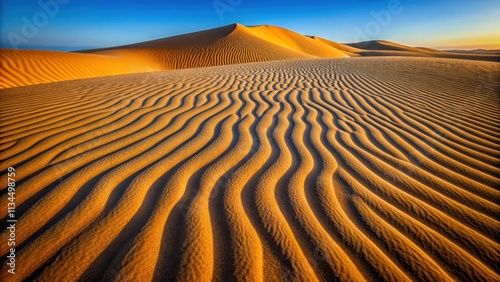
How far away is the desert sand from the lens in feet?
4.00

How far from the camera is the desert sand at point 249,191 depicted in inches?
48.0

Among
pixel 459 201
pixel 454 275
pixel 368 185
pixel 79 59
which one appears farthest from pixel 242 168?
pixel 79 59

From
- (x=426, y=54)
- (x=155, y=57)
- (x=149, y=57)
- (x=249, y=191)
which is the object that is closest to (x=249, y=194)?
(x=249, y=191)

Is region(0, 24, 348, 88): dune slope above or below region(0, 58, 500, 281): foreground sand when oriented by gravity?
below

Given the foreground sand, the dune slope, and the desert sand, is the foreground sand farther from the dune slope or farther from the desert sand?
the dune slope

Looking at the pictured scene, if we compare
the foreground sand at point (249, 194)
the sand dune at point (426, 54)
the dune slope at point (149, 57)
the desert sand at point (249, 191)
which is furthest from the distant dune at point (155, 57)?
the foreground sand at point (249, 194)

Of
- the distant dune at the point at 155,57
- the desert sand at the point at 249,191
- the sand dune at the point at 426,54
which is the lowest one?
the sand dune at the point at 426,54

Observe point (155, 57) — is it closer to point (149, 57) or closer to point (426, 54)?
point (149, 57)

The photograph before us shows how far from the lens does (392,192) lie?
1.78 metres

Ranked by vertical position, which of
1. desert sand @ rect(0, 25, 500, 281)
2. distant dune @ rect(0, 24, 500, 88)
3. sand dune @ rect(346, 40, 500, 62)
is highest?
desert sand @ rect(0, 25, 500, 281)

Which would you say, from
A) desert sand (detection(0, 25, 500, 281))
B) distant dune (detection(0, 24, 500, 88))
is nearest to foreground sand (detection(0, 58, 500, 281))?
desert sand (detection(0, 25, 500, 281))

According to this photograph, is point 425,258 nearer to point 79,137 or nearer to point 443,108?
point 79,137

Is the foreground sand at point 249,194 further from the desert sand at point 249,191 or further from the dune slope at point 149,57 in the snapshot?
the dune slope at point 149,57

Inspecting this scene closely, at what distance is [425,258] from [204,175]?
1441mm
